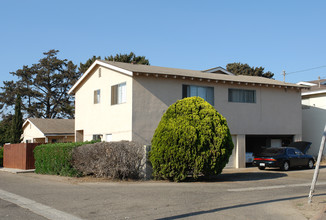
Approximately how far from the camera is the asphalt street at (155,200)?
8930mm

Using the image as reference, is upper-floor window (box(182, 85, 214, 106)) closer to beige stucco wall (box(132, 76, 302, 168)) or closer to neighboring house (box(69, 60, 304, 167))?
neighboring house (box(69, 60, 304, 167))

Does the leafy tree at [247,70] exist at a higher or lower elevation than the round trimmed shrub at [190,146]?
higher

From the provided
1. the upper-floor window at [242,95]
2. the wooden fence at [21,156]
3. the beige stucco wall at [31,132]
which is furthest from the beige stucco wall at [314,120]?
the beige stucco wall at [31,132]

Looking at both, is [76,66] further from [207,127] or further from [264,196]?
[264,196]

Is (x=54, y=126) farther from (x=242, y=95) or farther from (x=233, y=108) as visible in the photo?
(x=242, y=95)

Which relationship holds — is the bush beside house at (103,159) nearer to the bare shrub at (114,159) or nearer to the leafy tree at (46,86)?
the bare shrub at (114,159)

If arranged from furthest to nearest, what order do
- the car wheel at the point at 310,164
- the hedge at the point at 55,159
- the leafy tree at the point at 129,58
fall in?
the leafy tree at the point at 129,58 < the car wheel at the point at 310,164 < the hedge at the point at 55,159

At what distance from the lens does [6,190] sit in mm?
13609

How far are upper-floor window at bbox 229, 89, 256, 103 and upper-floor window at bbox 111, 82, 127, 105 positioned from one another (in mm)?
6992

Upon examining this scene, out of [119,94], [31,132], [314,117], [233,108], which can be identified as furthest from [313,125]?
[31,132]

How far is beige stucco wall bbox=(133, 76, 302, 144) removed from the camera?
20.3 meters

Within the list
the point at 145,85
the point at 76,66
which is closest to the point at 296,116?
the point at 145,85

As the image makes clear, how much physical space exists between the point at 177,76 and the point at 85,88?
7719 millimetres

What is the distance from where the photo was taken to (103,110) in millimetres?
23094
